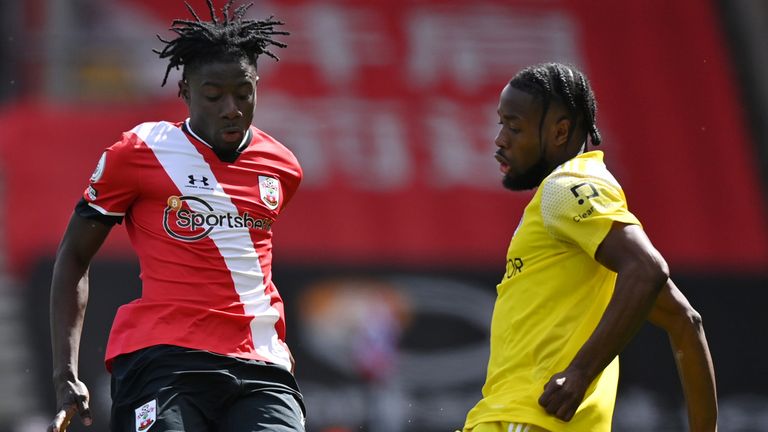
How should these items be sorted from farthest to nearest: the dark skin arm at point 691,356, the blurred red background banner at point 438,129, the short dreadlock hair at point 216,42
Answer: the blurred red background banner at point 438,129 → the short dreadlock hair at point 216,42 → the dark skin arm at point 691,356

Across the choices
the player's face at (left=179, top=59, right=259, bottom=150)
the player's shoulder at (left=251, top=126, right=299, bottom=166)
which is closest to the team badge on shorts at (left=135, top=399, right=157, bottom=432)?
the player's face at (left=179, top=59, right=259, bottom=150)

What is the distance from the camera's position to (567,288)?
4109mm

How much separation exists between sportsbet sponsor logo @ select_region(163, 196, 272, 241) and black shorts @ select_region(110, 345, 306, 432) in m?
0.42

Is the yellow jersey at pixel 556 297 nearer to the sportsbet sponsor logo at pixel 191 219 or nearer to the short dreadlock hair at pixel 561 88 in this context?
the short dreadlock hair at pixel 561 88

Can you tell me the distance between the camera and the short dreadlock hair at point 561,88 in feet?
14.1

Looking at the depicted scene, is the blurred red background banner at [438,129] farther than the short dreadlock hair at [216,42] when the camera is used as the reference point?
Yes

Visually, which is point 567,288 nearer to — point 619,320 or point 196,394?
point 619,320

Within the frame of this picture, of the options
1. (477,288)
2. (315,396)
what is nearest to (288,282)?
(315,396)

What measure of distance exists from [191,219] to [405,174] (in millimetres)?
9430

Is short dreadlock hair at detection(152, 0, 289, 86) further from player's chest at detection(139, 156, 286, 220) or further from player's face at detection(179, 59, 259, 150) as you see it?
player's chest at detection(139, 156, 286, 220)

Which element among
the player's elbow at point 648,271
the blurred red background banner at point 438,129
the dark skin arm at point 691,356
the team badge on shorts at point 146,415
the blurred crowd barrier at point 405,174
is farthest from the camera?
the blurred red background banner at point 438,129

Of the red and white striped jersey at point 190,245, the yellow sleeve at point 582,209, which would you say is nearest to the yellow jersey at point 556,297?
the yellow sleeve at point 582,209

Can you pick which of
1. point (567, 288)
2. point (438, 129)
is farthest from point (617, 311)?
point (438, 129)

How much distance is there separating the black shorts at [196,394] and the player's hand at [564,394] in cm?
95
